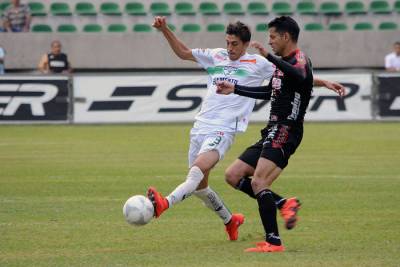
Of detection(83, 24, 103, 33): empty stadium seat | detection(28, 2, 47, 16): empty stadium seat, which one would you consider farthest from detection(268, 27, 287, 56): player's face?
detection(28, 2, 47, 16): empty stadium seat

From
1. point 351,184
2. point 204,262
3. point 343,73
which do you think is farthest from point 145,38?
point 204,262

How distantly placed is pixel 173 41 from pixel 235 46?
2.32ft

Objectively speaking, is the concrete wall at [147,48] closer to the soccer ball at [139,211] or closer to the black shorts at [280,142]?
the black shorts at [280,142]

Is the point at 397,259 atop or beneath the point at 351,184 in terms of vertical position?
atop

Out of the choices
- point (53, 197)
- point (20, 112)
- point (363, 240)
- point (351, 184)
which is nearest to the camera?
point (363, 240)

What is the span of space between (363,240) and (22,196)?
5.19 metres

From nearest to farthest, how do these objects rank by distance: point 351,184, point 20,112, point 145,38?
point 351,184 → point 20,112 → point 145,38

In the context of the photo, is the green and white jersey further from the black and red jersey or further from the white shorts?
the black and red jersey

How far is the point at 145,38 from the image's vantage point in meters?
29.4

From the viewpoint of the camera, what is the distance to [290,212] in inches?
355

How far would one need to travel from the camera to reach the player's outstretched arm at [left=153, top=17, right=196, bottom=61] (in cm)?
970

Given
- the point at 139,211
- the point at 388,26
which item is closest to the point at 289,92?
the point at 139,211

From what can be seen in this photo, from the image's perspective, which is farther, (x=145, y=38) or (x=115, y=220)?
(x=145, y=38)

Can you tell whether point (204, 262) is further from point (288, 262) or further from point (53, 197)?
point (53, 197)
